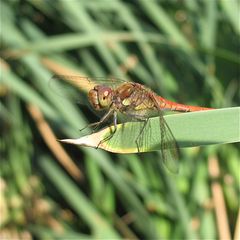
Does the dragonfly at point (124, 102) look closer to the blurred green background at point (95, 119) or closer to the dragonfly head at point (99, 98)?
the dragonfly head at point (99, 98)

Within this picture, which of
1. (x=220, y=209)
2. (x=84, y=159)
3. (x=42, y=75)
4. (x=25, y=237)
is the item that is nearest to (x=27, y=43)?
(x=42, y=75)

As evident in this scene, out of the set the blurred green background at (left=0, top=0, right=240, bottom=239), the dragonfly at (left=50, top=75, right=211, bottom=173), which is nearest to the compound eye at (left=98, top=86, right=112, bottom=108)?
the dragonfly at (left=50, top=75, right=211, bottom=173)

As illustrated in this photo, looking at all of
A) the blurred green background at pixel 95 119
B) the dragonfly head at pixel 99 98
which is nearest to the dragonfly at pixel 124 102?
the dragonfly head at pixel 99 98

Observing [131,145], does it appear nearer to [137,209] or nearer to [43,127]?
[137,209]

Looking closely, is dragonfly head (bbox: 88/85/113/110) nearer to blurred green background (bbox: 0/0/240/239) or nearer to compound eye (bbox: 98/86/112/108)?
compound eye (bbox: 98/86/112/108)

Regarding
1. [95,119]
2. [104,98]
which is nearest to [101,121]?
[104,98]
